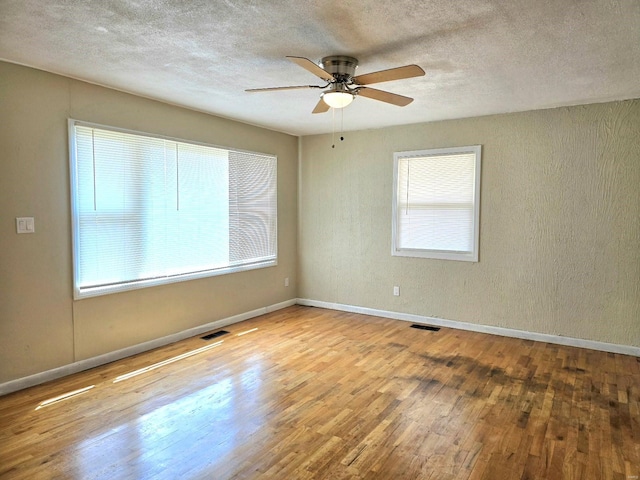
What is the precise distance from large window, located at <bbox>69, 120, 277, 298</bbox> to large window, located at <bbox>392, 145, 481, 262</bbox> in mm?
1825

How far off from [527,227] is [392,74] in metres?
2.77

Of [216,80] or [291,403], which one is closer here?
[291,403]

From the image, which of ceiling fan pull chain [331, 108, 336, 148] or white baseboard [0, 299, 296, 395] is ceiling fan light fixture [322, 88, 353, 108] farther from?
white baseboard [0, 299, 296, 395]

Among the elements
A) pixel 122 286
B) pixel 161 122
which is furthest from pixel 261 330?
pixel 161 122

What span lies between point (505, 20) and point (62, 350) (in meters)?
4.00

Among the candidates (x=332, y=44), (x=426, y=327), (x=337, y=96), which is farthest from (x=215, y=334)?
(x=332, y=44)

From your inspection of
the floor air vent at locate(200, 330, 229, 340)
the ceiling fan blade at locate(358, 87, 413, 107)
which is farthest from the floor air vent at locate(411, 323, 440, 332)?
the ceiling fan blade at locate(358, 87, 413, 107)

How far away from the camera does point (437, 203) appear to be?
5.00 metres

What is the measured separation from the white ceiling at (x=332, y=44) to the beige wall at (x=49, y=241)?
0.21 meters

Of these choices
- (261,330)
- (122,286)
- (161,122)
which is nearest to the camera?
(122,286)

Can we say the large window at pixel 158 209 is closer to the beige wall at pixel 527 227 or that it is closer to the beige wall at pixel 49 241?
the beige wall at pixel 49 241

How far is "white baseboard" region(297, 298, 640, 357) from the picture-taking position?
4.08 metres

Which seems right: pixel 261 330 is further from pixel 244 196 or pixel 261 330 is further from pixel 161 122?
pixel 161 122

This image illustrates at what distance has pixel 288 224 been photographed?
596 centimetres
